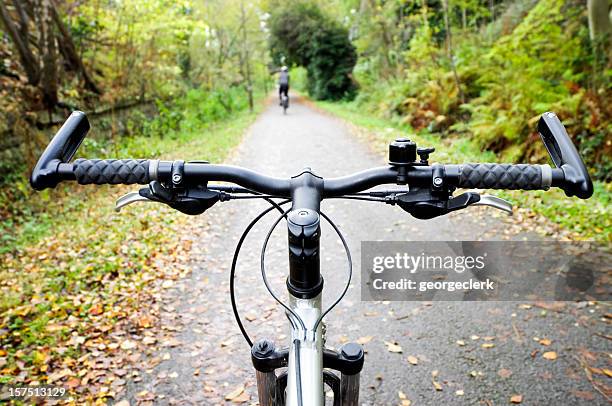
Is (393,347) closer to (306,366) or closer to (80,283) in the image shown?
(306,366)

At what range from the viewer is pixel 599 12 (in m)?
8.68

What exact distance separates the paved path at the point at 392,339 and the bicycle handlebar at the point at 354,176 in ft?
8.01

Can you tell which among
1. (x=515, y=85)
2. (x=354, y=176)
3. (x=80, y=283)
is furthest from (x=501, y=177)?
(x=515, y=85)

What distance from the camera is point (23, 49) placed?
9008mm

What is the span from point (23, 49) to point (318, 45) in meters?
21.3

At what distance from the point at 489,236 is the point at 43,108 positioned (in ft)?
30.0

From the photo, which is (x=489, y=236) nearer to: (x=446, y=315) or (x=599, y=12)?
(x=446, y=315)

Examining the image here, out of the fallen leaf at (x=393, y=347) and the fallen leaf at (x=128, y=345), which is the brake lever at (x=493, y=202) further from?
the fallen leaf at (x=128, y=345)

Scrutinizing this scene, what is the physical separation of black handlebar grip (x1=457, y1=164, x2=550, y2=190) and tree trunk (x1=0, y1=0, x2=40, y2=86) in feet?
32.7

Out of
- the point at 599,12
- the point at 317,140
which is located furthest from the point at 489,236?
the point at 317,140

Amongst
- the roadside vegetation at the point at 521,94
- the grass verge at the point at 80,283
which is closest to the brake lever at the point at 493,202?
the grass verge at the point at 80,283

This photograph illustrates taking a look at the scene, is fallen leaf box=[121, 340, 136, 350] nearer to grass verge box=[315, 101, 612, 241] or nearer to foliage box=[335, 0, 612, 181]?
grass verge box=[315, 101, 612, 241]

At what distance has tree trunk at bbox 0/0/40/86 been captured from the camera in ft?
28.2

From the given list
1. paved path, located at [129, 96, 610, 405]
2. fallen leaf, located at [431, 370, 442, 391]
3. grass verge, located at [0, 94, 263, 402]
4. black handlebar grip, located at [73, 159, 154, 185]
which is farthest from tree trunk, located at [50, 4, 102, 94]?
fallen leaf, located at [431, 370, 442, 391]
